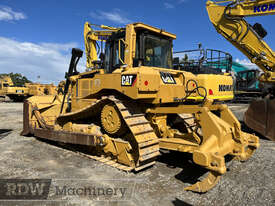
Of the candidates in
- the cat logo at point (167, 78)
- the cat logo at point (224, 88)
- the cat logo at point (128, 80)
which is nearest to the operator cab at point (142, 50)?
the cat logo at point (167, 78)

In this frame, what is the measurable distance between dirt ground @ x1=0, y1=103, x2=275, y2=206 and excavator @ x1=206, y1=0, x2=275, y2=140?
68.3 inches

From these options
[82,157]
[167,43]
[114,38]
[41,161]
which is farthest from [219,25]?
[41,161]

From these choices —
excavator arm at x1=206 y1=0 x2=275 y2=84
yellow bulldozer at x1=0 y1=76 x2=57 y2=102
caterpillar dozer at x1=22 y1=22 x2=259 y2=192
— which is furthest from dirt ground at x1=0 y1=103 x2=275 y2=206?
yellow bulldozer at x1=0 y1=76 x2=57 y2=102

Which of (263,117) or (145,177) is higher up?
(263,117)

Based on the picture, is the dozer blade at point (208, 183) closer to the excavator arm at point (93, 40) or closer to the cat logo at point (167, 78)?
the cat logo at point (167, 78)

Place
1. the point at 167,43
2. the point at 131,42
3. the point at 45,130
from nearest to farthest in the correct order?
the point at 131,42
the point at 167,43
the point at 45,130

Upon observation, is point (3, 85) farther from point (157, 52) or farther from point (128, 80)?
point (128, 80)

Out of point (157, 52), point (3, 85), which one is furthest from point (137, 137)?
point (3, 85)

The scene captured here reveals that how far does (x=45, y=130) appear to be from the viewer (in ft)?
19.3

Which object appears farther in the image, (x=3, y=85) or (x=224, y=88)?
(x=3, y=85)

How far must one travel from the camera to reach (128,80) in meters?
4.11

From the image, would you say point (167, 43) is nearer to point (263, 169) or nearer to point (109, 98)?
point (109, 98)

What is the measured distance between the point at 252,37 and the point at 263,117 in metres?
2.99

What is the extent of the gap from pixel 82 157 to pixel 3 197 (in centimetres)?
200
